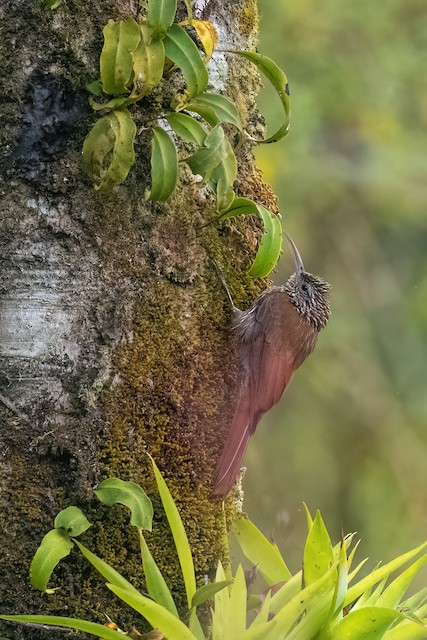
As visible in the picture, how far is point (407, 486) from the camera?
218 inches

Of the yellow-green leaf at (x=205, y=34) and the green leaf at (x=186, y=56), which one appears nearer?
the green leaf at (x=186, y=56)

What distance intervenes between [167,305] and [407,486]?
3.71 m

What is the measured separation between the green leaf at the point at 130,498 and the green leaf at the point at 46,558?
145 millimetres

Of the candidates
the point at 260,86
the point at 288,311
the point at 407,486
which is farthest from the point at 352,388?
the point at 260,86

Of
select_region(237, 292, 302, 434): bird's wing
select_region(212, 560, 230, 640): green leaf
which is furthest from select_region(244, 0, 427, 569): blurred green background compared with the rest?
select_region(212, 560, 230, 640): green leaf

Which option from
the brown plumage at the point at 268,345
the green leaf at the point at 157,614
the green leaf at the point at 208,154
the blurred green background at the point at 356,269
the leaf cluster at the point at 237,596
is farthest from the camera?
the blurred green background at the point at 356,269

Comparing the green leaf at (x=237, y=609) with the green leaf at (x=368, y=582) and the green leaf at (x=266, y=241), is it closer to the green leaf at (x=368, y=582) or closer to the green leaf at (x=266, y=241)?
the green leaf at (x=368, y=582)

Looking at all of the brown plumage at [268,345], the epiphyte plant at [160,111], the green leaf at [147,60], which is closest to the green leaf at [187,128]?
the epiphyte plant at [160,111]

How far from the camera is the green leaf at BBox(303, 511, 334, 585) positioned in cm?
208

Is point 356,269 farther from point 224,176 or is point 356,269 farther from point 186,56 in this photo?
point 186,56

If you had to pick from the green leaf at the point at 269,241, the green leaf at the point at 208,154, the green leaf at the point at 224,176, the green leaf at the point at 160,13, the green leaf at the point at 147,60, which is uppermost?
the green leaf at the point at 160,13

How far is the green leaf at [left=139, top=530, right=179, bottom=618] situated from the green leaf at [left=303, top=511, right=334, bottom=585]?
1.12ft

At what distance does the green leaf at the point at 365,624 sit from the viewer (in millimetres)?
1930

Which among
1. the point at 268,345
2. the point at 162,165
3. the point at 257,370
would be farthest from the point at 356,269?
the point at 162,165
